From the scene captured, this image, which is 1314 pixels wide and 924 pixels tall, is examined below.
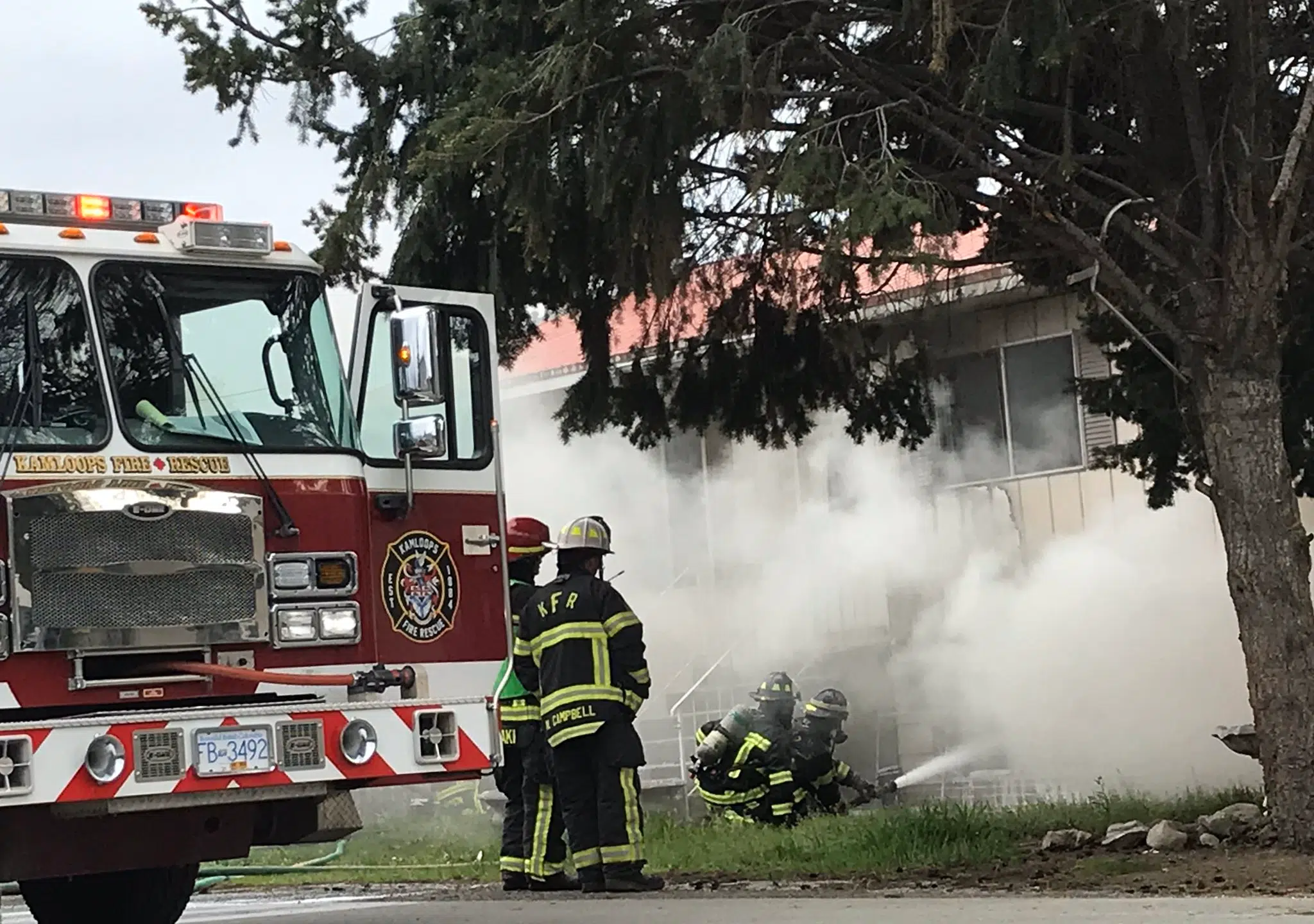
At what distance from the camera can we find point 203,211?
7492 mm

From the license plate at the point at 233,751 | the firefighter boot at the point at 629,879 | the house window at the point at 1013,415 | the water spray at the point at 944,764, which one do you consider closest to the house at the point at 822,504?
the house window at the point at 1013,415

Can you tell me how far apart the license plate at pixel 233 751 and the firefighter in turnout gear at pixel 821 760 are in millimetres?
7368

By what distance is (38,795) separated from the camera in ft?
20.5

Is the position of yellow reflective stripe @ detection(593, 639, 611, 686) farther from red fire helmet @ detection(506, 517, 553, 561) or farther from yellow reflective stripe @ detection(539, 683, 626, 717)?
red fire helmet @ detection(506, 517, 553, 561)

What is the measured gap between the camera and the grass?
32.0 feet

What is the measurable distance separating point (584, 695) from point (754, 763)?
5034 mm

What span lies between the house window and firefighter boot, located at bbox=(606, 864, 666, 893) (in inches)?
312

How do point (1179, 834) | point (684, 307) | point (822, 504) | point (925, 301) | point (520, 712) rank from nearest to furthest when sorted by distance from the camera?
point (1179, 834)
point (520, 712)
point (684, 307)
point (925, 301)
point (822, 504)

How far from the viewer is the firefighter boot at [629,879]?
8.83 m

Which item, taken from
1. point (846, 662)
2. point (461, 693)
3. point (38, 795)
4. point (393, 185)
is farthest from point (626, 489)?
point (38, 795)

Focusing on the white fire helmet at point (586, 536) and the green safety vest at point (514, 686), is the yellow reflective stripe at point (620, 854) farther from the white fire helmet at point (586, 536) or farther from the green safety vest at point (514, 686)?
the white fire helmet at point (586, 536)

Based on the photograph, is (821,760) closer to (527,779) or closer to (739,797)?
(739,797)

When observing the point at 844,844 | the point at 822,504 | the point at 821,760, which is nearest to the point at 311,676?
the point at 844,844

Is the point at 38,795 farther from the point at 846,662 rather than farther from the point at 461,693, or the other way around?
the point at 846,662
